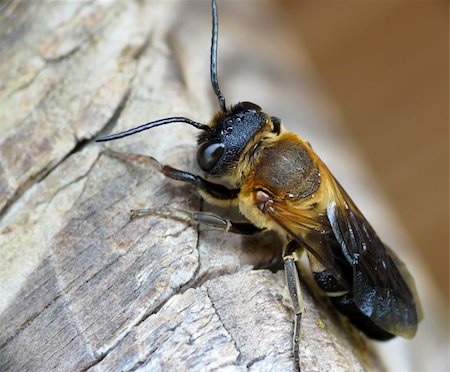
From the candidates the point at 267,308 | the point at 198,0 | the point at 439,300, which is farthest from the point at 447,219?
the point at 267,308

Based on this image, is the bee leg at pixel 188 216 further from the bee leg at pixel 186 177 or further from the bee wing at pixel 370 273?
the bee wing at pixel 370 273

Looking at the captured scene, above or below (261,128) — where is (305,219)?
below

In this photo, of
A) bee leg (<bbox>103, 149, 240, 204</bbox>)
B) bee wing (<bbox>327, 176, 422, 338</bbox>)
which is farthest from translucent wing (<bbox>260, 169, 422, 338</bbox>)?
bee leg (<bbox>103, 149, 240, 204</bbox>)

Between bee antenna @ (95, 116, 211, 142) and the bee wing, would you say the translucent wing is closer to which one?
the bee wing

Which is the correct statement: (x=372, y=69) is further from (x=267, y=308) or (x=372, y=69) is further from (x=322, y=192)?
(x=267, y=308)

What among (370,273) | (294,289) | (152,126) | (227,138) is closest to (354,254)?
(370,273)

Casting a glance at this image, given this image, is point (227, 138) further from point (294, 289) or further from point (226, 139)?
point (294, 289)

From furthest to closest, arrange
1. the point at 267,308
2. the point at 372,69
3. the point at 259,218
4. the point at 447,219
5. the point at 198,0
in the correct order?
1. the point at 372,69
2. the point at 447,219
3. the point at 198,0
4. the point at 259,218
5. the point at 267,308
